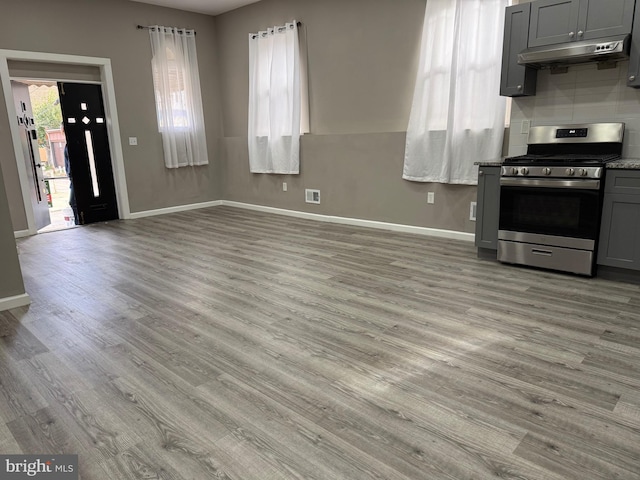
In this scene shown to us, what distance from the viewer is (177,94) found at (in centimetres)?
677

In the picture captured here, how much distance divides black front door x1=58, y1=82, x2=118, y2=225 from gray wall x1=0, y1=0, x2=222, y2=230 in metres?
0.28

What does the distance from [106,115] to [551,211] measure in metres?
5.86

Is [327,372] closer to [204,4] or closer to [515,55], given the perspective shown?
[515,55]

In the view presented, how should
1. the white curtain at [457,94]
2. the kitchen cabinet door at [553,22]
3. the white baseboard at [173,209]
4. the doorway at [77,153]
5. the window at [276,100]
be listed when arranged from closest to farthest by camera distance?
the kitchen cabinet door at [553,22]
the white curtain at [457,94]
the doorway at [77,153]
the window at [276,100]
the white baseboard at [173,209]

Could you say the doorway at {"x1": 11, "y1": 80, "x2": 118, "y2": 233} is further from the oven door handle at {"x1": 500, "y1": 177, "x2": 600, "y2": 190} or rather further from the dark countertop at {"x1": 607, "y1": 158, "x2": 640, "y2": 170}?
the dark countertop at {"x1": 607, "y1": 158, "x2": 640, "y2": 170}

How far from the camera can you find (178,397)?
79.0 inches

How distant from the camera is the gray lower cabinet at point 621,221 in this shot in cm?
322

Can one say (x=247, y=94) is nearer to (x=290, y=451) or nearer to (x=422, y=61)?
(x=422, y=61)

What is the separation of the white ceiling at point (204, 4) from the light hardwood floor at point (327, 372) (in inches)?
173

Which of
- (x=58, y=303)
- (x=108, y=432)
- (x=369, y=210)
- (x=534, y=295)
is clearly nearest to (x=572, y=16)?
(x=534, y=295)

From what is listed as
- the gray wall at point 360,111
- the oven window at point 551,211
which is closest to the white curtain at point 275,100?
the gray wall at point 360,111

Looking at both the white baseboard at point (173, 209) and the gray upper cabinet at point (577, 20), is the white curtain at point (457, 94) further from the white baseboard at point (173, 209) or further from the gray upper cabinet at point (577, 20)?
the white baseboard at point (173, 209)

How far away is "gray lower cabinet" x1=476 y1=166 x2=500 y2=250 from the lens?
3908 mm
